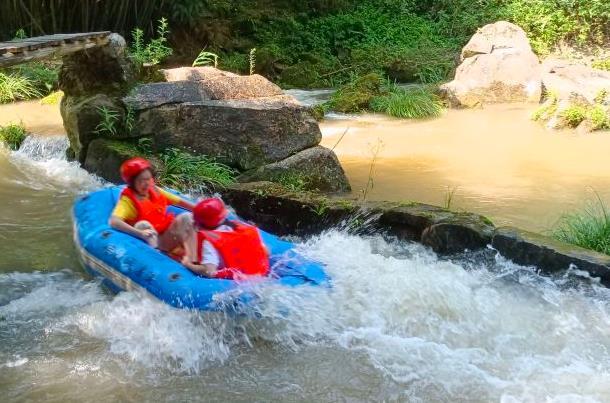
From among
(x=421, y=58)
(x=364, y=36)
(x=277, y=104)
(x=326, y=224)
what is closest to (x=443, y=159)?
(x=277, y=104)

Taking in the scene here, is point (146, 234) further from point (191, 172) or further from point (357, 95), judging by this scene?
point (357, 95)

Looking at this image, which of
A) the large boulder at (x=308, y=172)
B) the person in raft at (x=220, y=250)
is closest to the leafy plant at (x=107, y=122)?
the large boulder at (x=308, y=172)

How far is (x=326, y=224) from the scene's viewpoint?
18.5 feet

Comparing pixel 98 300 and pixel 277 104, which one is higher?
pixel 277 104

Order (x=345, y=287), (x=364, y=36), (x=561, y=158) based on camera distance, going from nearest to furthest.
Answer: (x=345, y=287) < (x=561, y=158) < (x=364, y=36)

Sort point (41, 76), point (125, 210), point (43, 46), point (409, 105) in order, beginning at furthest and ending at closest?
point (41, 76), point (409, 105), point (43, 46), point (125, 210)

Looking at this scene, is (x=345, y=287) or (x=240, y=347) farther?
(x=345, y=287)

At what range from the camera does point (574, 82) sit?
439 inches

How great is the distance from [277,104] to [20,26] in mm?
7702

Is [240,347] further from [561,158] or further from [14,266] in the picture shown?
[561,158]

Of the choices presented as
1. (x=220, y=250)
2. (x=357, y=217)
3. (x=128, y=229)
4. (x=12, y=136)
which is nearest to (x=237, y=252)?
(x=220, y=250)

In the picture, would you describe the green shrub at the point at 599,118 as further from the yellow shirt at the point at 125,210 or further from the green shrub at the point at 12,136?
the green shrub at the point at 12,136

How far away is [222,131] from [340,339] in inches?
141

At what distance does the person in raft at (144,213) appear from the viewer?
4.50 meters
